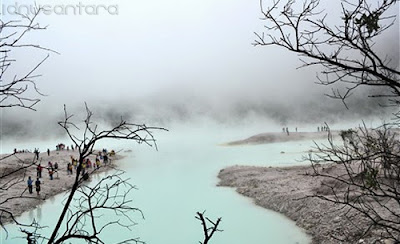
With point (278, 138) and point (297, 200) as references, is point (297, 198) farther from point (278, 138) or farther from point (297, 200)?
point (278, 138)

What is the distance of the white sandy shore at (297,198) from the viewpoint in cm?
1486

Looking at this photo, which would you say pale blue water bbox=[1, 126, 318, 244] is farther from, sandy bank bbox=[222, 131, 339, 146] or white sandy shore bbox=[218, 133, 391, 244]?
sandy bank bbox=[222, 131, 339, 146]

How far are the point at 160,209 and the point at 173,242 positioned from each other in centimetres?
675

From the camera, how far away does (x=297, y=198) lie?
16250mm

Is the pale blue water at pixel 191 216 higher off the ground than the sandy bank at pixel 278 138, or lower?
lower

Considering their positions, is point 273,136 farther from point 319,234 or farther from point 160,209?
point 319,234

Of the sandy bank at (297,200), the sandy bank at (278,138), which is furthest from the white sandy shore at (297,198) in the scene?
the sandy bank at (278,138)

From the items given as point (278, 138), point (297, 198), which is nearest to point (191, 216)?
point (297, 198)

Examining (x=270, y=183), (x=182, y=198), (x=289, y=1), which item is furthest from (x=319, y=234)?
(x=289, y=1)

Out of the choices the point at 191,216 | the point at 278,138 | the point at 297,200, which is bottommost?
the point at 191,216

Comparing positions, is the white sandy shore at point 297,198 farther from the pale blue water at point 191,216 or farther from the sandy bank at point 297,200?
the pale blue water at point 191,216

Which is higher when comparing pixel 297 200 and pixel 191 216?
pixel 297 200

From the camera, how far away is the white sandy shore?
585 inches

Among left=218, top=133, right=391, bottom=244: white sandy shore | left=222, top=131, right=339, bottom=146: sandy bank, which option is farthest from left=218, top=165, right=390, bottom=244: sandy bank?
left=222, top=131, right=339, bottom=146: sandy bank
